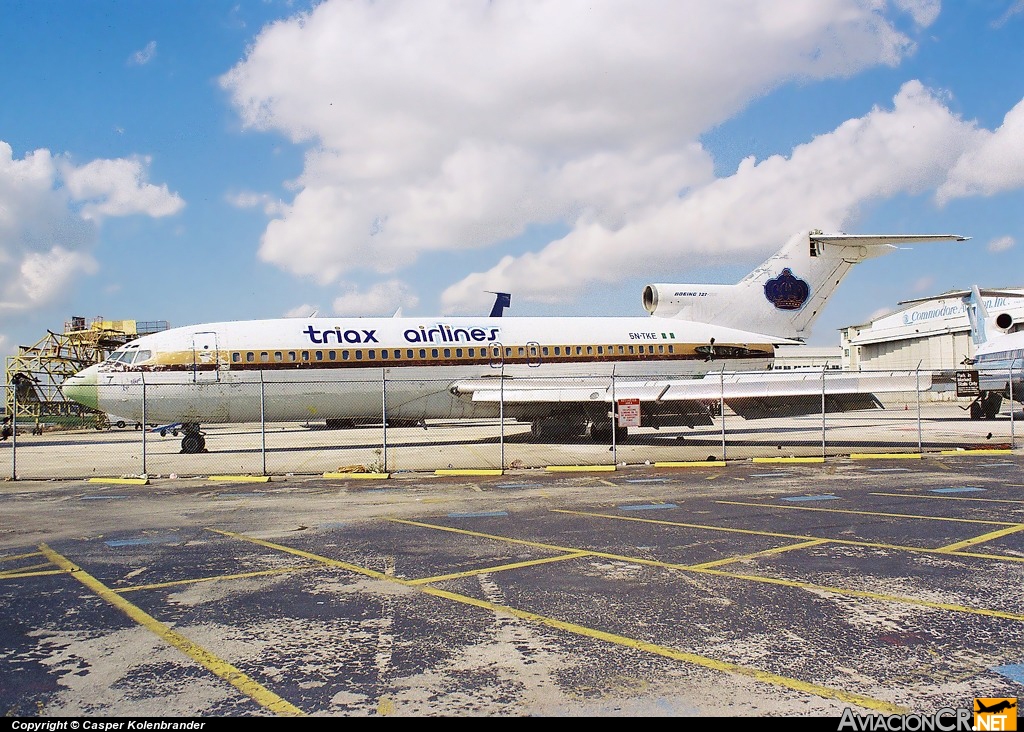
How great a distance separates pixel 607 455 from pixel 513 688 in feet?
49.4

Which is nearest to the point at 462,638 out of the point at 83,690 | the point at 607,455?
the point at 83,690

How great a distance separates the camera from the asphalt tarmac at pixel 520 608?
4148mm

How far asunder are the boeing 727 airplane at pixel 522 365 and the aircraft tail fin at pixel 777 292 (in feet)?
0.13

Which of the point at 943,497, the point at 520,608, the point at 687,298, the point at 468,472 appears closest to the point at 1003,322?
the point at 687,298

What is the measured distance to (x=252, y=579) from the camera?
6828 mm

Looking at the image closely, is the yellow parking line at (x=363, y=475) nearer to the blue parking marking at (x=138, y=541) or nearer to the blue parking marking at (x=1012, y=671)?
the blue parking marking at (x=138, y=541)

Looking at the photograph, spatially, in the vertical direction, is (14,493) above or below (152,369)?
below

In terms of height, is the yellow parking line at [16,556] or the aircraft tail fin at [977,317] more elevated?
the aircraft tail fin at [977,317]

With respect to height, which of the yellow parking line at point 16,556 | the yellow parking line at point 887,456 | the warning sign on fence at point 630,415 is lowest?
the yellow parking line at point 887,456

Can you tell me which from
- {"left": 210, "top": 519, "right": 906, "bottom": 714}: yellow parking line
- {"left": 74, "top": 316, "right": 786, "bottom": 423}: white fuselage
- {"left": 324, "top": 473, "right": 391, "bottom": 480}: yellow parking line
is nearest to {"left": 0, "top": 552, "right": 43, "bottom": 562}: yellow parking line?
{"left": 210, "top": 519, "right": 906, "bottom": 714}: yellow parking line

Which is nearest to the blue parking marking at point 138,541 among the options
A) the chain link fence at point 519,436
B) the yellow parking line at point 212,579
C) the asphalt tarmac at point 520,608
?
the asphalt tarmac at point 520,608

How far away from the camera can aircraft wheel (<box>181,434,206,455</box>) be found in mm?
21250

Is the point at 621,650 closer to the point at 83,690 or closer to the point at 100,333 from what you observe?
the point at 83,690

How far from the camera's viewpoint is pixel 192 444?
21.3 m
